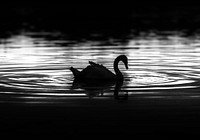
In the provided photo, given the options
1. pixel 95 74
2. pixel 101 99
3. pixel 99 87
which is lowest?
pixel 101 99

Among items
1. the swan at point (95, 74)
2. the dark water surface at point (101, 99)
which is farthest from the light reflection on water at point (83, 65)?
the swan at point (95, 74)

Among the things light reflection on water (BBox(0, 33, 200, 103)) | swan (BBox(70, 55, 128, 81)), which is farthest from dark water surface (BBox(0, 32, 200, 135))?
swan (BBox(70, 55, 128, 81))

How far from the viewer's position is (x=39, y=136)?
1219 cm

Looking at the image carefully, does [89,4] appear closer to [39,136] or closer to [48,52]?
[48,52]

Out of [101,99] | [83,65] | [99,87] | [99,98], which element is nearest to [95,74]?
[99,87]

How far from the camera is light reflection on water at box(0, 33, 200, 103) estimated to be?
16.9 meters

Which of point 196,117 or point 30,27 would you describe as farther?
point 30,27

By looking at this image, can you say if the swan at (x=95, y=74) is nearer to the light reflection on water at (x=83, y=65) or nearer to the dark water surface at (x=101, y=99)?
the dark water surface at (x=101, y=99)

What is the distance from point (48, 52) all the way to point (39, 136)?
19594 mm

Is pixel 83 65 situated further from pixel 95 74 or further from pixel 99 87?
pixel 99 87

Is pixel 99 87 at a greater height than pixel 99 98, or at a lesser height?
greater

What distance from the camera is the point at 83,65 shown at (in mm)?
25156

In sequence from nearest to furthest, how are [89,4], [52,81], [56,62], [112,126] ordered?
[112,126]
[52,81]
[56,62]
[89,4]

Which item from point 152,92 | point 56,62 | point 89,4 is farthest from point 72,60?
point 89,4
